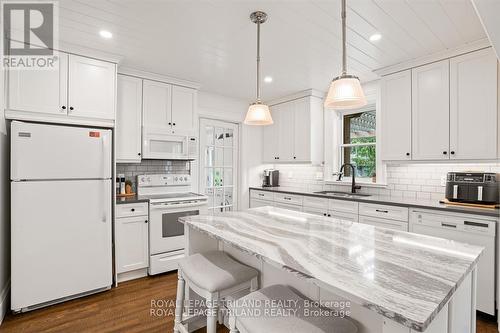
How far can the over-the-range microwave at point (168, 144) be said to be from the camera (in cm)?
327

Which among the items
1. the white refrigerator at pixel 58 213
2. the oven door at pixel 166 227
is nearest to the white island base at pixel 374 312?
the oven door at pixel 166 227

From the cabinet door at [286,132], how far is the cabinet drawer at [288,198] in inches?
25.6

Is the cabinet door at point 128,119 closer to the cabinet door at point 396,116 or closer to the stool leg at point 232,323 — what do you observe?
the stool leg at point 232,323

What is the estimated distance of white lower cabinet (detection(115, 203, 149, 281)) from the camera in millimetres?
2812

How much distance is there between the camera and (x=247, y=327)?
109cm

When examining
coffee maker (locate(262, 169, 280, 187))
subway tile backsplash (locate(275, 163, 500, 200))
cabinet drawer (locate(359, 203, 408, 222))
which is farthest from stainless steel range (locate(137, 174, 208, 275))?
subway tile backsplash (locate(275, 163, 500, 200))

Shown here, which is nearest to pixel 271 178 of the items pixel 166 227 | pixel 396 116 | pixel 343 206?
pixel 343 206

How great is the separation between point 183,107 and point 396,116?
108 inches

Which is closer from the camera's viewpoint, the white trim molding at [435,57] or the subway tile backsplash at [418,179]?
the white trim molding at [435,57]

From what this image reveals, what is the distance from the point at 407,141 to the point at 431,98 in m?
0.50

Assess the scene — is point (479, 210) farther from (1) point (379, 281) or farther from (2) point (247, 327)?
(2) point (247, 327)

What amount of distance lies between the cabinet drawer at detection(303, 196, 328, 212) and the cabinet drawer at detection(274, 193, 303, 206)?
0.11 meters

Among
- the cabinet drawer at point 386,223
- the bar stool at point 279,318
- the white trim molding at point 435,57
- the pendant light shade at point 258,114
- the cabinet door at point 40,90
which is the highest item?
the white trim molding at point 435,57

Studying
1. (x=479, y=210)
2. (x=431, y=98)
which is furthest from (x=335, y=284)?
(x=431, y=98)
